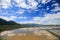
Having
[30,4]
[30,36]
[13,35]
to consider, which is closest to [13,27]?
[13,35]

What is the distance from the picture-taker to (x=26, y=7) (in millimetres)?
2709

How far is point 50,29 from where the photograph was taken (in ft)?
8.81

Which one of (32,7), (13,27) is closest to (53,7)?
(32,7)

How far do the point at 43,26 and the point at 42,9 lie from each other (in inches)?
12.0

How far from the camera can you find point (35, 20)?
268 cm

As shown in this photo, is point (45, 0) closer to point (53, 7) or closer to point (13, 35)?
point (53, 7)

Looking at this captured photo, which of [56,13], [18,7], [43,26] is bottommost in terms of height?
[43,26]

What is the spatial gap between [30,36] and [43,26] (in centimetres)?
30

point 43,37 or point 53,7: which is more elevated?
point 53,7

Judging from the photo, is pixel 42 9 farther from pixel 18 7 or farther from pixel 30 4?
pixel 18 7

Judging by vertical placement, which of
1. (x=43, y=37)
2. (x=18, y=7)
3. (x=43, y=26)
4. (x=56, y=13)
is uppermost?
(x=18, y=7)

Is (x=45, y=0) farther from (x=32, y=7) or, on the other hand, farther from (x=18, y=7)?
(x=18, y=7)

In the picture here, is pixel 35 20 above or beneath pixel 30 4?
beneath

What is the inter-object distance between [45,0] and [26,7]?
14.3 inches
